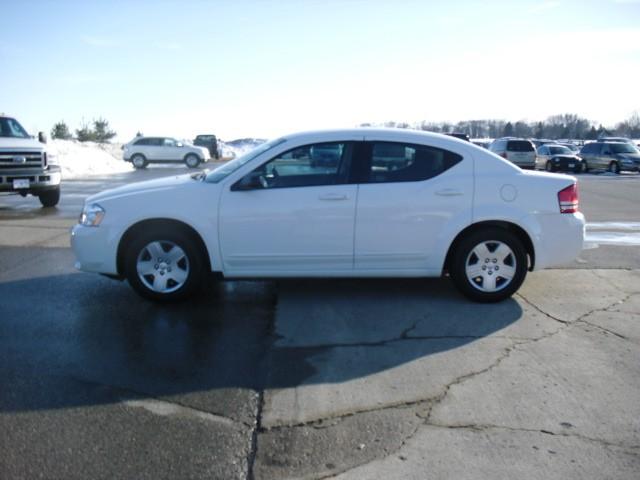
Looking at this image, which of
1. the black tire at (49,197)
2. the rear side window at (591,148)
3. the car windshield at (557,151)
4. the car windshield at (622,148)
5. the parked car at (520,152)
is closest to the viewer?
the black tire at (49,197)

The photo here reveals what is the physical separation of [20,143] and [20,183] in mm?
973

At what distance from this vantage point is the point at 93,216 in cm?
541

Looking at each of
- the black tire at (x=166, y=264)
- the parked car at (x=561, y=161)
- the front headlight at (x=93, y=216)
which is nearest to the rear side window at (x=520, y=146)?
the parked car at (x=561, y=161)

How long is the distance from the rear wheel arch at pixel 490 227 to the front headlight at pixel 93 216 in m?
3.40

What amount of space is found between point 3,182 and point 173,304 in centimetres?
865

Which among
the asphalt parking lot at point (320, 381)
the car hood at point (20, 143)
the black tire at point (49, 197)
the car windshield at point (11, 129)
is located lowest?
the asphalt parking lot at point (320, 381)

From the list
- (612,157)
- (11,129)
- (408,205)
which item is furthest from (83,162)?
(408,205)

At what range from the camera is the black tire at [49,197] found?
13.1m

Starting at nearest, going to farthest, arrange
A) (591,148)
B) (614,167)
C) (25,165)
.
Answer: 1. (25,165)
2. (614,167)
3. (591,148)

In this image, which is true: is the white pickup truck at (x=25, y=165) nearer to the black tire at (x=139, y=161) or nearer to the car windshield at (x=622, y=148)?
the black tire at (x=139, y=161)

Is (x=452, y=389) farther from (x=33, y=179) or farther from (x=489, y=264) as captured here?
(x=33, y=179)

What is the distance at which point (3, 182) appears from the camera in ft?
39.2

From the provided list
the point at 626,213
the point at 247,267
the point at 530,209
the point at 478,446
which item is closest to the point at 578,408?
the point at 478,446

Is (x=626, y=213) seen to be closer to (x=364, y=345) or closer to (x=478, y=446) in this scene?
(x=364, y=345)
